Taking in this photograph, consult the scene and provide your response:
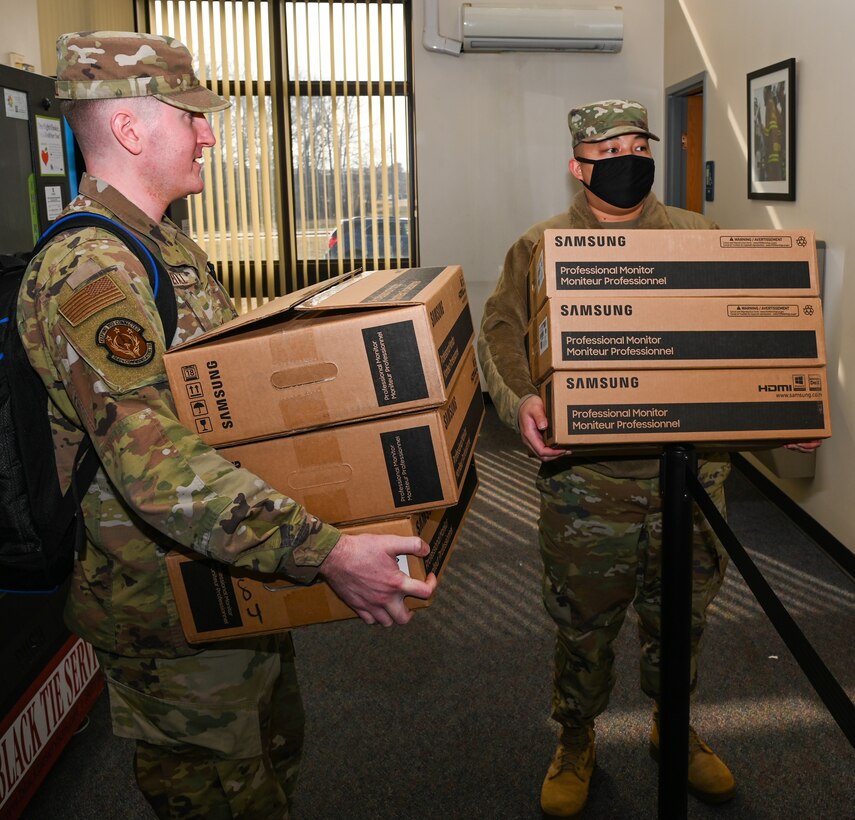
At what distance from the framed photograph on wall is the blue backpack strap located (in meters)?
A: 3.27

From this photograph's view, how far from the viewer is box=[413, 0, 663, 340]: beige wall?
5828 mm

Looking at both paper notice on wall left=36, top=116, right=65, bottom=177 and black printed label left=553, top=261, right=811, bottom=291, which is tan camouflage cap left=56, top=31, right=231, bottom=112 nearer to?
black printed label left=553, top=261, right=811, bottom=291

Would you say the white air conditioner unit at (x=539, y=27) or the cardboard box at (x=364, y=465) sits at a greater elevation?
the white air conditioner unit at (x=539, y=27)

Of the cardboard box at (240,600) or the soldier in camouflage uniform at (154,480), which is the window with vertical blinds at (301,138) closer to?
the soldier in camouflage uniform at (154,480)

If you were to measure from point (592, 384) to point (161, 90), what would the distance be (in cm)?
83

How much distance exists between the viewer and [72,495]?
4.01 ft

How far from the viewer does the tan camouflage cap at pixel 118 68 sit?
3.95 feet

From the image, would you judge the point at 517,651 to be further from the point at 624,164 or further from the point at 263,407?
the point at 263,407

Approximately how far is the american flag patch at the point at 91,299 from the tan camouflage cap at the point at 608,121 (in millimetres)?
1190

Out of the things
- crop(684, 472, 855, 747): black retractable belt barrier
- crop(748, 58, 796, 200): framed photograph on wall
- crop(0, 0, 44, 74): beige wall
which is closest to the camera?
crop(684, 472, 855, 747): black retractable belt barrier

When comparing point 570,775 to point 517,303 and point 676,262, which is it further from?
point 676,262

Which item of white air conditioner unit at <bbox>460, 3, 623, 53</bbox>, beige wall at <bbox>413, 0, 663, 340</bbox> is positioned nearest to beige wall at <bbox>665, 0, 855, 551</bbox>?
white air conditioner unit at <bbox>460, 3, 623, 53</bbox>

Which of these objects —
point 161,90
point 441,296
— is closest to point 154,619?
point 441,296

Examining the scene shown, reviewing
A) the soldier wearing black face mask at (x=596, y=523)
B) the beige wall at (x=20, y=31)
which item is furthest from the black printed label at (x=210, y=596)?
the beige wall at (x=20, y=31)
